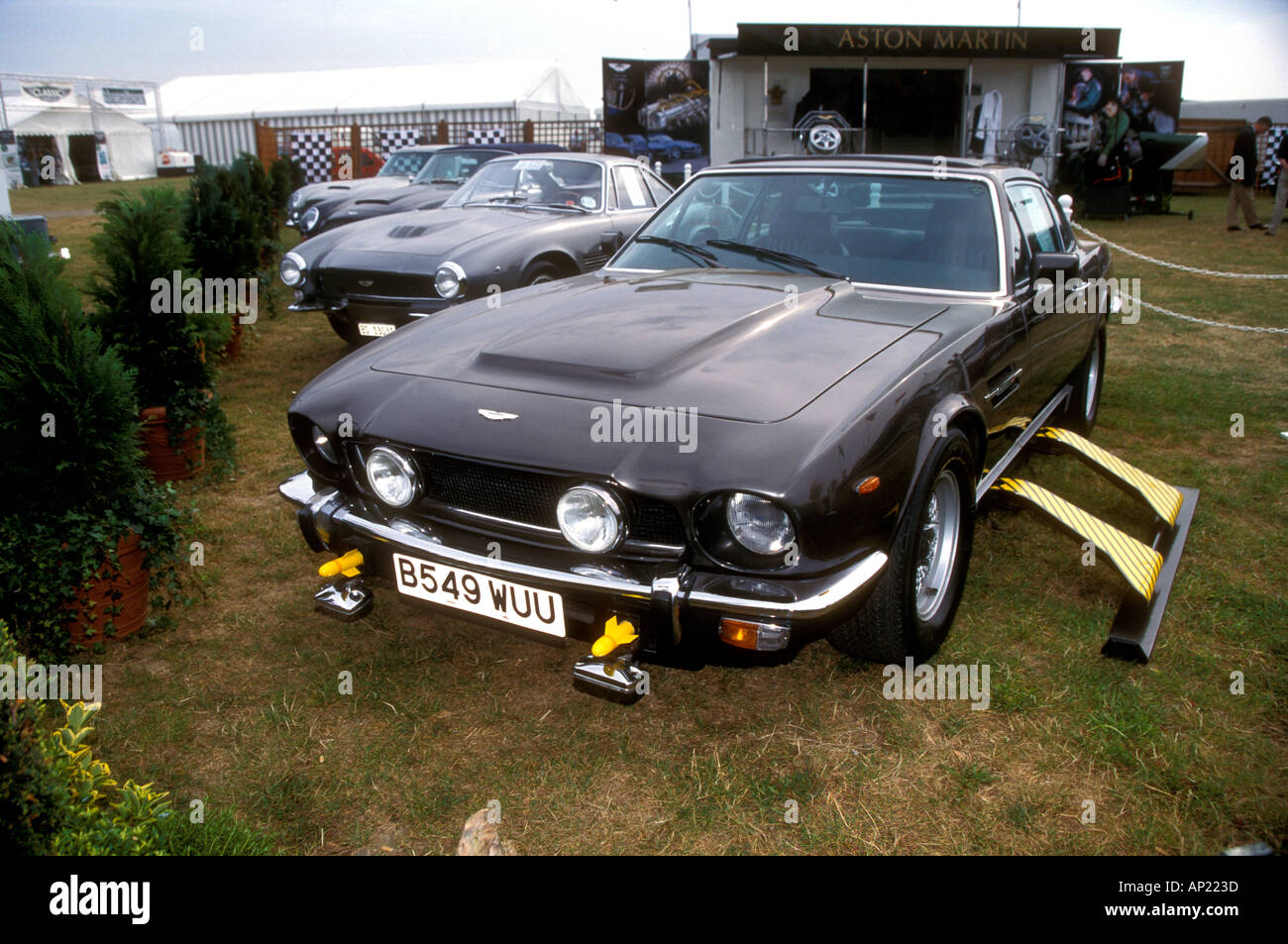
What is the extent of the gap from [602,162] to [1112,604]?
515 cm

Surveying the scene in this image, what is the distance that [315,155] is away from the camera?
63.1 ft

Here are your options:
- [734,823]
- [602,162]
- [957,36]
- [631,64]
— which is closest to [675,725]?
[734,823]

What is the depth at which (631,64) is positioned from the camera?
18.1m

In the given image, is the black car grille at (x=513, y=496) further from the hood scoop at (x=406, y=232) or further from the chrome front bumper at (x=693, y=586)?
the hood scoop at (x=406, y=232)

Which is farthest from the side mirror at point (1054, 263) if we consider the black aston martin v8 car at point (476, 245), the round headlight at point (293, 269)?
the round headlight at point (293, 269)

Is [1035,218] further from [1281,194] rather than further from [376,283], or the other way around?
[1281,194]

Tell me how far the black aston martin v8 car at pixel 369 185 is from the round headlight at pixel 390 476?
8.53 metres

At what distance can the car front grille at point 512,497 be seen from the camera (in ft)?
7.19

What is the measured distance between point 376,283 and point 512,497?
3.85 m

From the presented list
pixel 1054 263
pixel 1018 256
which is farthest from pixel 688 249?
pixel 1054 263

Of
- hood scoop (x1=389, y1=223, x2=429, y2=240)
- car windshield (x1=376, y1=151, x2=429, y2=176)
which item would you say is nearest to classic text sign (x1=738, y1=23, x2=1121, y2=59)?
car windshield (x1=376, y1=151, x2=429, y2=176)

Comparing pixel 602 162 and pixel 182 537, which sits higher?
pixel 602 162

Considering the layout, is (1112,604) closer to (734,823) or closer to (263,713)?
(734,823)

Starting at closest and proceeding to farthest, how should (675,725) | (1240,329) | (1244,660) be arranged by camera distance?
(675,725) → (1244,660) → (1240,329)
